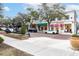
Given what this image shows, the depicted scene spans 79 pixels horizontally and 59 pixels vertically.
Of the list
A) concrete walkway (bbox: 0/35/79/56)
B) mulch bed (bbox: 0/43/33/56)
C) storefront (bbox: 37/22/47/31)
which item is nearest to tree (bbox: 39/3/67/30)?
storefront (bbox: 37/22/47/31)

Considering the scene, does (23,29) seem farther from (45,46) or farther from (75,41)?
(75,41)

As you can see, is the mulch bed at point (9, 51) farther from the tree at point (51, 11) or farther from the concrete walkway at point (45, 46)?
the tree at point (51, 11)

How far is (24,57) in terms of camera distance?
3293 millimetres

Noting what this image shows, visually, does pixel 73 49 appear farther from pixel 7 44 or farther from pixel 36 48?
pixel 7 44

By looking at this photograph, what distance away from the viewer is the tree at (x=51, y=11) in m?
3.32

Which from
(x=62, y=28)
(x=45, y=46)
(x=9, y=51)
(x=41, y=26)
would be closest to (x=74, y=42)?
(x=62, y=28)

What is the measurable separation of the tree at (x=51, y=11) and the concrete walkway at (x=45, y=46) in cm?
30

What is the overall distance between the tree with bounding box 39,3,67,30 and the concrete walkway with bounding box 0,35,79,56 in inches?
11.8

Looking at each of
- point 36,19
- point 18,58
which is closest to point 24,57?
point 18,58

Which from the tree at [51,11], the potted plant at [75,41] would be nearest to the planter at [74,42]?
the potted plant at [75,41]

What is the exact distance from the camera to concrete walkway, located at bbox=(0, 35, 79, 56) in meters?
3.29

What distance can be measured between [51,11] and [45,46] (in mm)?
502

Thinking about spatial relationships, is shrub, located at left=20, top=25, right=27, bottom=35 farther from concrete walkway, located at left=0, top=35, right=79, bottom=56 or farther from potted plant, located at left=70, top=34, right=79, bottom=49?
potted plant, located at left=70, top=34, right=79, bottom=49

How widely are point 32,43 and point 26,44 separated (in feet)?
0.28
